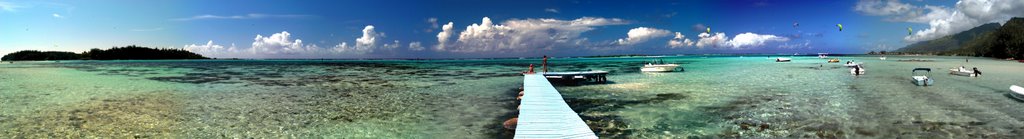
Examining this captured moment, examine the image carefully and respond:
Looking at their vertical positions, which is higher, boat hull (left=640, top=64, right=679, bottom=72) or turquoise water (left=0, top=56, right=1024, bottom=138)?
boat hull (left=640, top=64, right=679, bottom=72)

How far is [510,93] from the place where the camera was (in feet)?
83.9

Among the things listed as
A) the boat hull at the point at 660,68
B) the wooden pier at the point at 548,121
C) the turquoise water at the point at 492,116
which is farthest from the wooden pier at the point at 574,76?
the boat hull at the point at 660,68

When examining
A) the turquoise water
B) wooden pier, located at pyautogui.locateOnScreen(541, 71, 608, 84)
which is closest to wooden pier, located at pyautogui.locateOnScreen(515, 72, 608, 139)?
the turquoise water

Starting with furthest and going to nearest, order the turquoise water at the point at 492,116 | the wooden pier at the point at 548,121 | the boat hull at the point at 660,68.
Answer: the boat hull at the point at 660,68 → the turquoise water at the point at 492,116 → the wooden pier at the point at 548,121

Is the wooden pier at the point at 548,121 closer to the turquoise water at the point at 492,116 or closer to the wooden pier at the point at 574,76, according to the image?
the turquoise water at the point at 492,116

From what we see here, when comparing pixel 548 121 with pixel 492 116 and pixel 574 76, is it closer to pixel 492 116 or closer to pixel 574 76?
pixel 492 116

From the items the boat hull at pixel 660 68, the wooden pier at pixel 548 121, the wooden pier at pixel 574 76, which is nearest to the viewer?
the wooden pier at pixel 548 121

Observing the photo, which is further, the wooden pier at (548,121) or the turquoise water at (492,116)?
the turquoise water at (492,116)

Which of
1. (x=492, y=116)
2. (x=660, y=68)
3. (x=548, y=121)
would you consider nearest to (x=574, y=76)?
(x=492, y=116)

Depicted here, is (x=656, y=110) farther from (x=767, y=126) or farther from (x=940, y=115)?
(x=940, y=115)

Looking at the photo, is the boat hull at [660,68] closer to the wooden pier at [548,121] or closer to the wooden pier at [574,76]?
the wooden pier at [574,76]

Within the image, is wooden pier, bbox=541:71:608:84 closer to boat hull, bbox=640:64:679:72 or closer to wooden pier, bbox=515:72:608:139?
wooden pier, bbox=515:72:608:139

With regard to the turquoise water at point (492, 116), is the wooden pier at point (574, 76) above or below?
above

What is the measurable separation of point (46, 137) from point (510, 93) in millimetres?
16557
